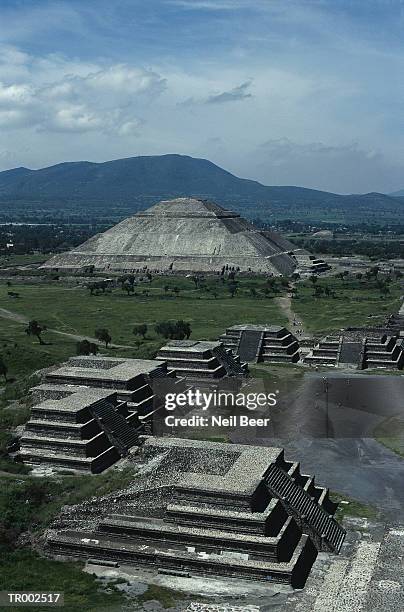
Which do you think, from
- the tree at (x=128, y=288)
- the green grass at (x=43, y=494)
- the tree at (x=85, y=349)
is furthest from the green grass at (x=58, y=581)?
the tree at (x=128, y=288)

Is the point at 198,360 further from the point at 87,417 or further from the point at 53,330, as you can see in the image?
the point at 53,330

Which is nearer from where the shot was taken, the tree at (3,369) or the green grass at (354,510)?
the green grass at (354,510)

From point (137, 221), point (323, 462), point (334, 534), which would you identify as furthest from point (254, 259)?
point (334, 534)

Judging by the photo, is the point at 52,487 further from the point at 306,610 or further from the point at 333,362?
the point at 333,362
